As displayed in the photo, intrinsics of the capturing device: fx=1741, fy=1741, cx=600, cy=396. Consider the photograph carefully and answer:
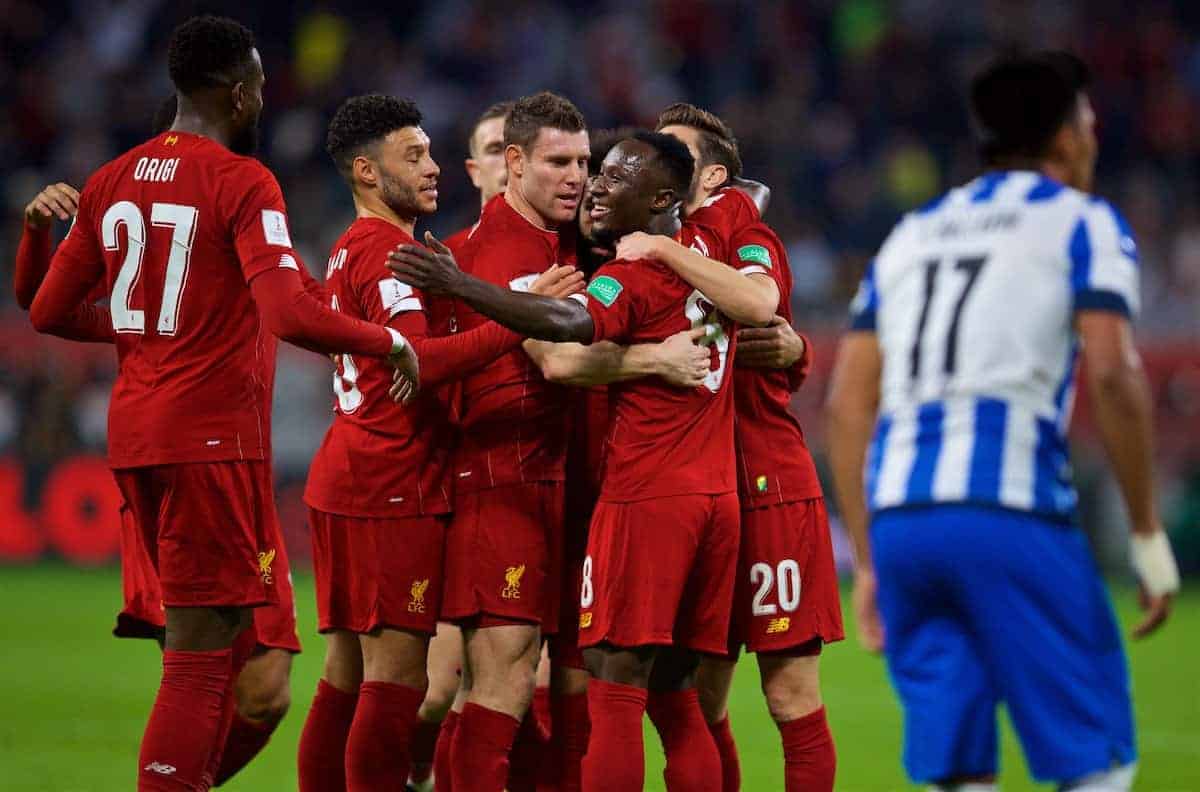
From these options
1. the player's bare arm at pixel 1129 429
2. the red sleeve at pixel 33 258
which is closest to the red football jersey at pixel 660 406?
the player's bare arm at pixel 1129 429

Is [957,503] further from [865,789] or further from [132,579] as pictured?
[865,789]

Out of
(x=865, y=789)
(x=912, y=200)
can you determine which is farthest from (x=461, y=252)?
(x=912, y=200)

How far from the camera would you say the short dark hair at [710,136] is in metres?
6.35

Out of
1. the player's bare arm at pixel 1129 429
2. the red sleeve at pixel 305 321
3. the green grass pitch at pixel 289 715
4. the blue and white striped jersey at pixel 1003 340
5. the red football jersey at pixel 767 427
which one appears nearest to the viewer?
the player's bare arm at pixel 1129 429

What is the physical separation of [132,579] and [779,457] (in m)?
2.28

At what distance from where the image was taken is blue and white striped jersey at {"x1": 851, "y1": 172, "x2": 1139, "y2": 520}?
418 cm

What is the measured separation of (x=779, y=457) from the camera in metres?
6.08

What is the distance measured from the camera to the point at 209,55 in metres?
5.50

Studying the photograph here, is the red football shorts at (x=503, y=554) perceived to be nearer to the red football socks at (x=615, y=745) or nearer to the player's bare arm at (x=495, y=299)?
the red football socks at (x=615, y=745)

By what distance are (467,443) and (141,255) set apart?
1242 mm

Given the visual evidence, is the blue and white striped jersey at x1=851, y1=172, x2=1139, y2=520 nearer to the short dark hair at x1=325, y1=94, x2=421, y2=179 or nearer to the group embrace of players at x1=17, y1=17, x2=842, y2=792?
the group embrace of players at x1=17, y1=17, x2=842, y2=792

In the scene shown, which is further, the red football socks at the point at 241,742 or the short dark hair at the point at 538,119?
the red football socks at the point at 241,742

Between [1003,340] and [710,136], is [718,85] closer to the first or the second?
[710,136]

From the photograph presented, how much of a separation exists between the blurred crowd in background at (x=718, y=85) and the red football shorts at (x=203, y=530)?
11759mm
